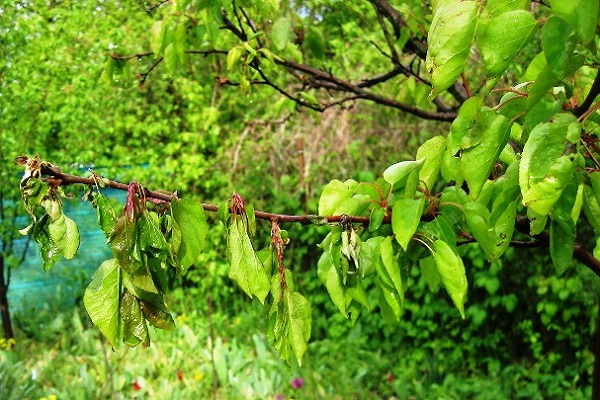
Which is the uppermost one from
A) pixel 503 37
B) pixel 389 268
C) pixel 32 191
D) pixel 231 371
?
pixel 503 37

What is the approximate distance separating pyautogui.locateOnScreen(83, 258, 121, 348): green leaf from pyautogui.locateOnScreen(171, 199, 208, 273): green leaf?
145 millimetres

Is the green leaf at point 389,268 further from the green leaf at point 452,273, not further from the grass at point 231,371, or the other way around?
the grass at point 231,371

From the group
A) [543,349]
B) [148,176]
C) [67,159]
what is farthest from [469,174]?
[148,176]

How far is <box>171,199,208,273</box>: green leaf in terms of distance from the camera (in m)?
1.02

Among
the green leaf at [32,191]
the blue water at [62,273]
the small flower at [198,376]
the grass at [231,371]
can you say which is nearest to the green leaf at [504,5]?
the green leaf at [32,191]

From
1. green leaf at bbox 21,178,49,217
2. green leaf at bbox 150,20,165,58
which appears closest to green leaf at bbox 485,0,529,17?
green leaf at bbox 21,178,49,217

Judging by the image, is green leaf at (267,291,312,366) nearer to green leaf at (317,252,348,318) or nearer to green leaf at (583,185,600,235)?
green leaf at (317,252,348,318)

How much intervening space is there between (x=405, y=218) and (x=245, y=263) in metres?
0.29

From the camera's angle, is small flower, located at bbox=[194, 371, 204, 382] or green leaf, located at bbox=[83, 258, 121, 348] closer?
green leaf, located at bbox=[83, 258, 121, 348]

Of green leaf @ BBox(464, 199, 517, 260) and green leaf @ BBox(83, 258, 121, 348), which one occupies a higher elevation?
green leaf @ BBox(83, 258, 121, 348)

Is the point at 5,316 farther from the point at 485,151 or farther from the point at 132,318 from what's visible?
the point at 485,151

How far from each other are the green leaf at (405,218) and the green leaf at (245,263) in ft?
0.80

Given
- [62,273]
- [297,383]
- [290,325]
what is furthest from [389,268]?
[62,273]

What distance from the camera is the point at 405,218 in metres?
1.15
